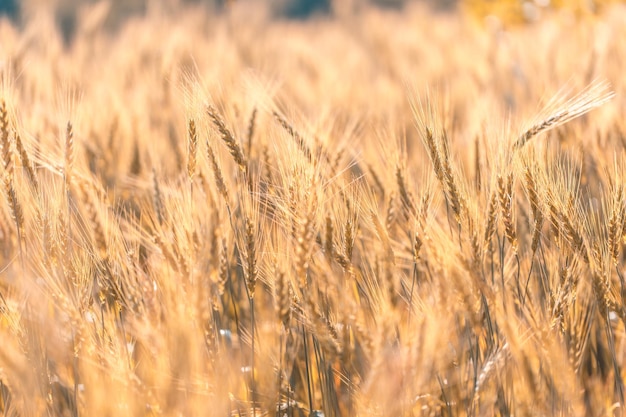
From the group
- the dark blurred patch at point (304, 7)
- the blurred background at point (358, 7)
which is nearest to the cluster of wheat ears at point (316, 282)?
the blurred background at point (358, 7)

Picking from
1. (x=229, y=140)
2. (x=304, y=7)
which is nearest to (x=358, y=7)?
(x=229, y=140)

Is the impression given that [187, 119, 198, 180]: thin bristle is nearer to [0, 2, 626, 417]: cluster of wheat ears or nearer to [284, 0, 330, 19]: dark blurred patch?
[0, 2, 626, 417]: cluster of wheat ears

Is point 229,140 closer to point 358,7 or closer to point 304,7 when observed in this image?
point 358,7

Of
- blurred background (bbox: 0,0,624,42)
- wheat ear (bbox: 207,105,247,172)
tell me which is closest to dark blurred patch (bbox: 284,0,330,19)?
blurred background (bbox: 0,0,624,42)

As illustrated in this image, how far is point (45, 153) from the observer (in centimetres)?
137

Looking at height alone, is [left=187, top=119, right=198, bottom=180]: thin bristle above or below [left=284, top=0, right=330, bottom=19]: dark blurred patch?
above

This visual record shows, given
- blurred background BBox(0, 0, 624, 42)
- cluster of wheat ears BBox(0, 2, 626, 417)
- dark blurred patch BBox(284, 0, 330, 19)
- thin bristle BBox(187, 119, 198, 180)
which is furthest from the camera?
dark blurred patch BBox(284, 0, 330, 19)

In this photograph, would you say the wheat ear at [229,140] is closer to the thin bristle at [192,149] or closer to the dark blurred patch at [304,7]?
the thin bristle at [192,149]

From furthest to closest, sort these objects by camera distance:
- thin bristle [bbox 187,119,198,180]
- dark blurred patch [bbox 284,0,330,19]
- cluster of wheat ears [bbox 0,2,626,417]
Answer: dark blurred patch [bbox 284,0,330,19], thin bristle [bbox 187,119,198,180], cluster of wheat ears [bbox 0,2,626,417]

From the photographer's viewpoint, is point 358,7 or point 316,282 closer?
point 316,282

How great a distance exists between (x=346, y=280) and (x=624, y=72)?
5.45 feet

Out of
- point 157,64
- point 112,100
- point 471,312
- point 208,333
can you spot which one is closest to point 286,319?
point 208,333

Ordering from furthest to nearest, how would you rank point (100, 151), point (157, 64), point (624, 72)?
1. point (157, 64)
2. point (624, 72)
3. point (100, 151)

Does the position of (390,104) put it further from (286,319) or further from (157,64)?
(286,319)
